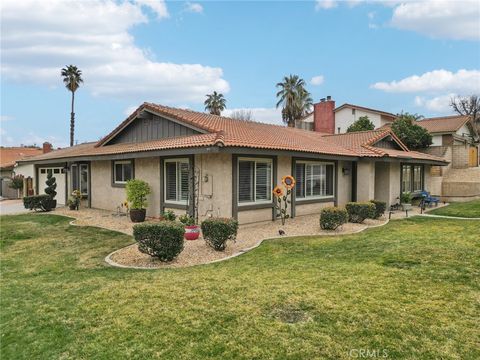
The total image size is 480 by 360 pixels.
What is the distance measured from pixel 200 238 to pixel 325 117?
21495 mm

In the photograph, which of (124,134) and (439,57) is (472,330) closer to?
(124,134)

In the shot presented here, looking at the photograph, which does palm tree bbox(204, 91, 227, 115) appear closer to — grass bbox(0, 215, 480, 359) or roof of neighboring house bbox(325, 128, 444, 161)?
roof of neighboring house bbox(325, 128, 444, 161)

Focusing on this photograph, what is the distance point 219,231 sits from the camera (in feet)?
28.9

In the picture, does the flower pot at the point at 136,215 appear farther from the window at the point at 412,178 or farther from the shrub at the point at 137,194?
the window at the point at 412,178

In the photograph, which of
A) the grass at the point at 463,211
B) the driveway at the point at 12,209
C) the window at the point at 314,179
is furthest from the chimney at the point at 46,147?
the grass at the point at 463,211

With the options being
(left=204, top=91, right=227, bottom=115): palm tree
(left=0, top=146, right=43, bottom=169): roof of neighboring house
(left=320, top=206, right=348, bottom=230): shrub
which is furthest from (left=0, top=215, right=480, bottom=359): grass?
(left=204, top=91, right=227, bottom=115): palm tree

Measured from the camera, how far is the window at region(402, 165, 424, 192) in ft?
65.2

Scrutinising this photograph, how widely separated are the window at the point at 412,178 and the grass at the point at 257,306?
38.0 ft

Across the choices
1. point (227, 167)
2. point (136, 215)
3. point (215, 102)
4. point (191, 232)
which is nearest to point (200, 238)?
point (191, 232)

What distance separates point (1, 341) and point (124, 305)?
5.08 feet

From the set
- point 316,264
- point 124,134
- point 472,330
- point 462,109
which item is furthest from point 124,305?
point 462,109

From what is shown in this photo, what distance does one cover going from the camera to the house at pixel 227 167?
12141mm

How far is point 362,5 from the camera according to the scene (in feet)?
46.9

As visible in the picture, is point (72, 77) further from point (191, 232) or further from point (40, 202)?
point (191, 232)
